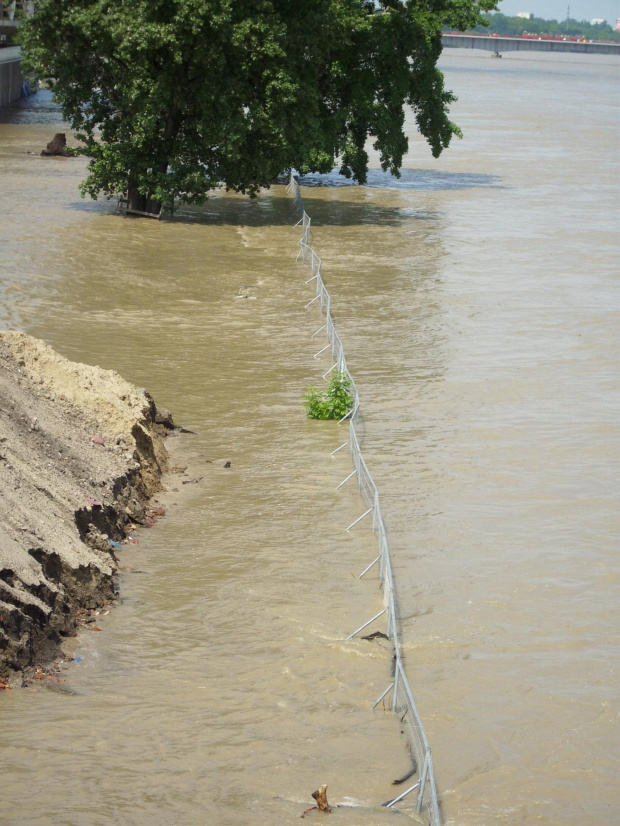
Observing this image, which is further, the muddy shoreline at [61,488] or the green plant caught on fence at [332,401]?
the green plant caught on fence at [332,401]

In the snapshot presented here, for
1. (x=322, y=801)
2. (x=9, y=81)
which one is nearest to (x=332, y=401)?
(x=322, y=801)

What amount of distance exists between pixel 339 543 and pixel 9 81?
71356mm

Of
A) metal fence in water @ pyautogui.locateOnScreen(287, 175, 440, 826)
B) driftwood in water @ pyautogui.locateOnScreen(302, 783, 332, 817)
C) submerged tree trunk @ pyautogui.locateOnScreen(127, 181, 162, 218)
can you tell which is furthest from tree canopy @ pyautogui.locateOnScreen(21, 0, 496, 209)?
driftwood in water @ pyautogui.locateOnScreen(302, 783, 332, 817)

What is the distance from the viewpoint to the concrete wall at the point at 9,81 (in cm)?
7475

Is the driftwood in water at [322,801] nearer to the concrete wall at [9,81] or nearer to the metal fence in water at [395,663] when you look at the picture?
the metal fence in water at [395,663]

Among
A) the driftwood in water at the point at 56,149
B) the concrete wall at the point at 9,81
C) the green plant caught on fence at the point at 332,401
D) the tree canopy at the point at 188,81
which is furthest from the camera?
the concrete wall at the point at 9,81

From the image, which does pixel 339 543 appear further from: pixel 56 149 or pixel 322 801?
pixel 56 149

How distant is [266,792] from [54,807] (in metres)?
A: 1.63

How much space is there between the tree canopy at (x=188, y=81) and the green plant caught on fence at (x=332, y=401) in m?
15.7

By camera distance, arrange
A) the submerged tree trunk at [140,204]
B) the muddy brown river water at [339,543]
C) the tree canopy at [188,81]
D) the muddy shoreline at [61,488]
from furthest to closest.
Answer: the submerged tree trunk at [140,204] → the tree canopy at [188,81] → the muddy shoreline at [61,488] → the muddy brown river water at [339,543]

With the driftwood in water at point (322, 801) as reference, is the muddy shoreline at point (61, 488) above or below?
above

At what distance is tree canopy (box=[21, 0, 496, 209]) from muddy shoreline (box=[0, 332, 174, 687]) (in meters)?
17.2

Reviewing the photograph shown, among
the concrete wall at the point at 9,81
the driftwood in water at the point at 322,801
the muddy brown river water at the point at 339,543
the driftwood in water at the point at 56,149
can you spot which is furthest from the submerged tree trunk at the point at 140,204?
the concrete wall at the point at 9,81

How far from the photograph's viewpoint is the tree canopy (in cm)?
3184
